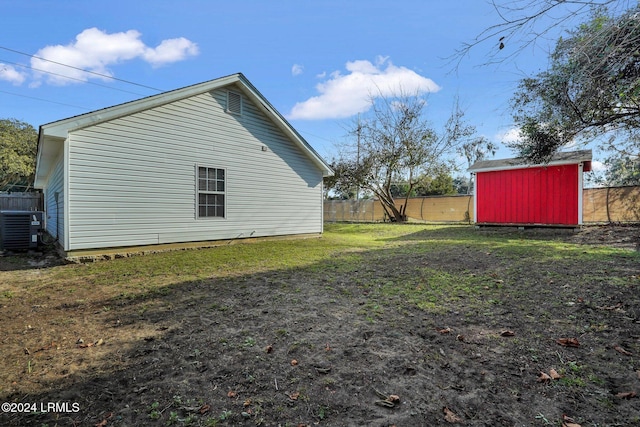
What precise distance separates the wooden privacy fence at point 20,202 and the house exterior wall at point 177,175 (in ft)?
52.2

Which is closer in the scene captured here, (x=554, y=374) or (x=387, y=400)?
(x=387, y=400)

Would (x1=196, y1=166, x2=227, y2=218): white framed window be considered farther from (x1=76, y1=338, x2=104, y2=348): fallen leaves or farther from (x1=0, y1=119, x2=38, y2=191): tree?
(x1=0, y1=119, x2=38, y2=191): tree

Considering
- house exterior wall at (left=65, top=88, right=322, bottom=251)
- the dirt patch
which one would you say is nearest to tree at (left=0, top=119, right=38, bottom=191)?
house exterior wall at (left=65, top=88, right=322, bottom=251)

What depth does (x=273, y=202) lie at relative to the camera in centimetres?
→ 1040

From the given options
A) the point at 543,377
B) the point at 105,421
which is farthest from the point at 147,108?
the point at 543,377

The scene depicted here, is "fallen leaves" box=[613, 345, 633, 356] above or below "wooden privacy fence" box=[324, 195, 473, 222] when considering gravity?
below

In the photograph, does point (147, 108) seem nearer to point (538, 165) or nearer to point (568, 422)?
point (568, 422)

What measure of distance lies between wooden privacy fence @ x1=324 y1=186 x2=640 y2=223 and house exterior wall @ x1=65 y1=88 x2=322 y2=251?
15.0 m

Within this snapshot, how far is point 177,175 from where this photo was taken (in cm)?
813

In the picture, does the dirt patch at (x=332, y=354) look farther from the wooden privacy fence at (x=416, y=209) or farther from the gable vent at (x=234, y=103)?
the wooden privacy fence at (x=416, y=209)

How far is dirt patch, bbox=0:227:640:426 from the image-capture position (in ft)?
6.06

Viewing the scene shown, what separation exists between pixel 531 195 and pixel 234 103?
1143 centimetres

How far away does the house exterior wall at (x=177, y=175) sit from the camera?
22.4 ft

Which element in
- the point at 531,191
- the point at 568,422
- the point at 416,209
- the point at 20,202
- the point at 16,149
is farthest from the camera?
the point at 416,209
